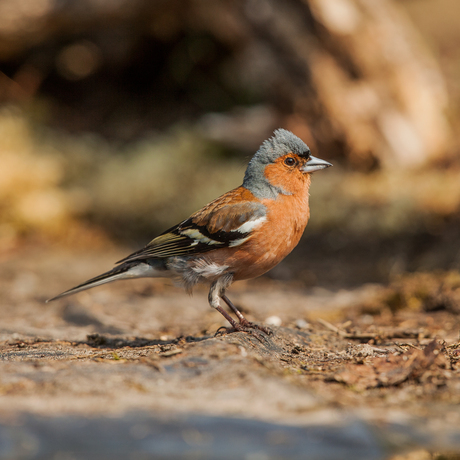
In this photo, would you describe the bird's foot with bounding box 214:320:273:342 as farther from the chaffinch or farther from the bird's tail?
the bird's tail

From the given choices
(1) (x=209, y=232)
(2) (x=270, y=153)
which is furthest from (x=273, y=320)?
(2) (x=270, y=153)

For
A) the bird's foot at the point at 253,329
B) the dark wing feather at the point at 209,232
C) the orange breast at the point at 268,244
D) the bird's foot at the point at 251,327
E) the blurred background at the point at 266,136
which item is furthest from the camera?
the blurred background at the point at 266,136

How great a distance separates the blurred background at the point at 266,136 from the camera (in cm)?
739

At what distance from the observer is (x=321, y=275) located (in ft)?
22.8

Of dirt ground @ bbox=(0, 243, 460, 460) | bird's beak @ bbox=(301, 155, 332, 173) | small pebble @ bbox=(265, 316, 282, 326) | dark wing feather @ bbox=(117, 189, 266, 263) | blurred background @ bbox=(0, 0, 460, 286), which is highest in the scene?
blurred background @ bbox=(0, 0, 460, 286)

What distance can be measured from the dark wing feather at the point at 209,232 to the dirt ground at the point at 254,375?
67 cm

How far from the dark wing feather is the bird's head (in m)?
0.25

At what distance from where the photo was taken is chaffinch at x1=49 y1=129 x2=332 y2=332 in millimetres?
3668

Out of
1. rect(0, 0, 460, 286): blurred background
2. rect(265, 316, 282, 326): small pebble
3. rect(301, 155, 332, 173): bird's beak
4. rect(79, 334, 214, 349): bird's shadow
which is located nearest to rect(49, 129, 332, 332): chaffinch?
rect(301, 155, 332, 173): bird's beak

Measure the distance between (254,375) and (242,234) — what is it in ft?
4.78

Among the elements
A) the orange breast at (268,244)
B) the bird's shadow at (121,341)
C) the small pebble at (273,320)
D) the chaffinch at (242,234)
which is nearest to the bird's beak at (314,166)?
the chaffinch at (242,234)

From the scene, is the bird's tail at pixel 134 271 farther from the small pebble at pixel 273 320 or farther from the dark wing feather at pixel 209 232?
the small pebble at pixel 273 320

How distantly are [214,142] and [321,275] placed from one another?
4104mm

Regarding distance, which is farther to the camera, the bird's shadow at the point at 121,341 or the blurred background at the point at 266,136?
the blurred background at the point at 266,136
